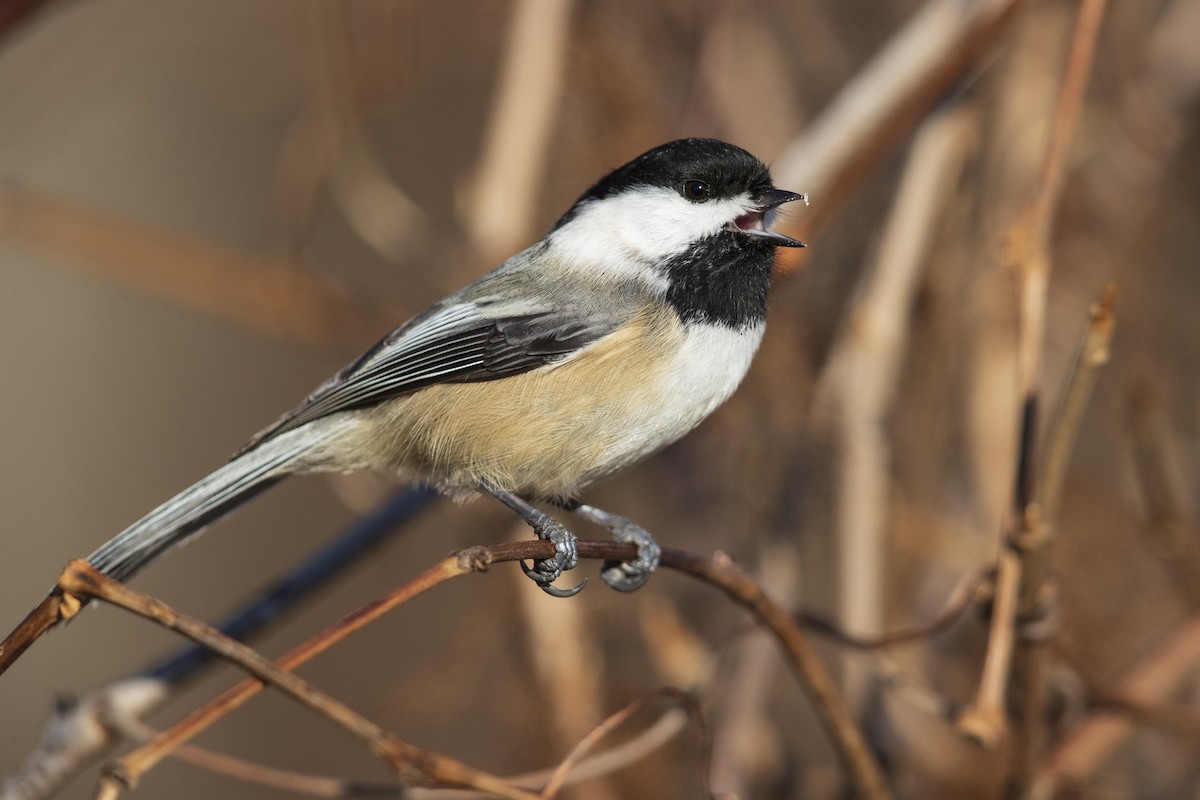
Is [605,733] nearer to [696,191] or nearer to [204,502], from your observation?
[204,502]

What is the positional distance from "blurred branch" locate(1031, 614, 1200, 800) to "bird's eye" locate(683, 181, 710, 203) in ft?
3.52

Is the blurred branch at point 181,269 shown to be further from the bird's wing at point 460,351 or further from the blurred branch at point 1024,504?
the blurred branch at point 1024,504

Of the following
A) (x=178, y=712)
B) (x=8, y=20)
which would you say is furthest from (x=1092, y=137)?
(x=178, y=712)

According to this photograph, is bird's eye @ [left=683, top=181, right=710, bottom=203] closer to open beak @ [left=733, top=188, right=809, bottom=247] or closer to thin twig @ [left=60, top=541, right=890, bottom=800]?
open beak @ [left=733, top=188, right=809, bottom=247]

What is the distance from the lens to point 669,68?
2975 mm

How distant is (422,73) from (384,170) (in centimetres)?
120

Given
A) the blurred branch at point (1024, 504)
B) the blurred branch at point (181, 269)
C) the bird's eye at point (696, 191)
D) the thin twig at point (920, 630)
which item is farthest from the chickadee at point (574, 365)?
the blurred branch at point (181, 269)

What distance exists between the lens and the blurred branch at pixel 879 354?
211 centimetres

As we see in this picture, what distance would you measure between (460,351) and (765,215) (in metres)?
0.58

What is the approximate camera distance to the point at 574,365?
1.88 meters

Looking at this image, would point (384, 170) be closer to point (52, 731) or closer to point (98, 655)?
point (98, 655)

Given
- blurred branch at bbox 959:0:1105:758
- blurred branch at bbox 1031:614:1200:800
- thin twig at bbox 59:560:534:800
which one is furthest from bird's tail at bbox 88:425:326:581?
blurred branch at bbox 1031:614:1200:800

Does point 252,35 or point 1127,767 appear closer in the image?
point 1127,767

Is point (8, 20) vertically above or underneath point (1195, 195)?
above
